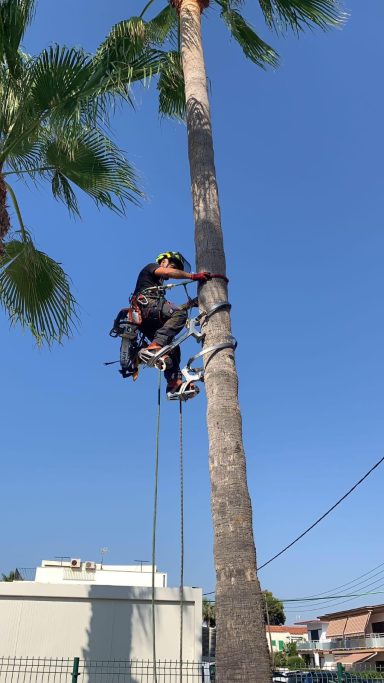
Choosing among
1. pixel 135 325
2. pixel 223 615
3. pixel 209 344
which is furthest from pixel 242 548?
pixel 135 325

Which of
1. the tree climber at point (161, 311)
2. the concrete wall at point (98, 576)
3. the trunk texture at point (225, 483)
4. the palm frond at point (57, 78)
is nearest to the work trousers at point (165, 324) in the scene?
the tree climber at point (161, 311)

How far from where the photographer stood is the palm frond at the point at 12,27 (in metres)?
6.93

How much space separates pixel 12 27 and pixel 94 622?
1191 centimetres

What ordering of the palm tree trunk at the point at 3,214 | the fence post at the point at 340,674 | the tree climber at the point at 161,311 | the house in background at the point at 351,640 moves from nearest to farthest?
the tree climber at the point at 161,311, the palm tree trunk at the point at 3,214, the fence post at the point at 340,674, the house in background at the point at 351,640

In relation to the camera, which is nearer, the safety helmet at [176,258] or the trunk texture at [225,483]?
the trunk texture at [225,483]

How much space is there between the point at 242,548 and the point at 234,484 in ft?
1.25

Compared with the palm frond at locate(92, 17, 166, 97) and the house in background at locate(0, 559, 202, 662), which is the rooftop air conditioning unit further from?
the palm frond at locate(92, 17, 166, 97)

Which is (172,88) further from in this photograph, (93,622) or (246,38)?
(93,622)

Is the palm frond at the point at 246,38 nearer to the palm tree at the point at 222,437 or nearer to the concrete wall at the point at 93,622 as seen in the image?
the palm tree at the point at 222,437

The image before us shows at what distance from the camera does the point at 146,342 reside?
6125 millimetres

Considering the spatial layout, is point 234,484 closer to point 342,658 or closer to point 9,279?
point 9,279

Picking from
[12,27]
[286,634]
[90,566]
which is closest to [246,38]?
[12,27]

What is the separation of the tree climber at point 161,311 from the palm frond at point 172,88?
144 inches

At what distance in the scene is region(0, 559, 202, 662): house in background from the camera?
43.2ft
